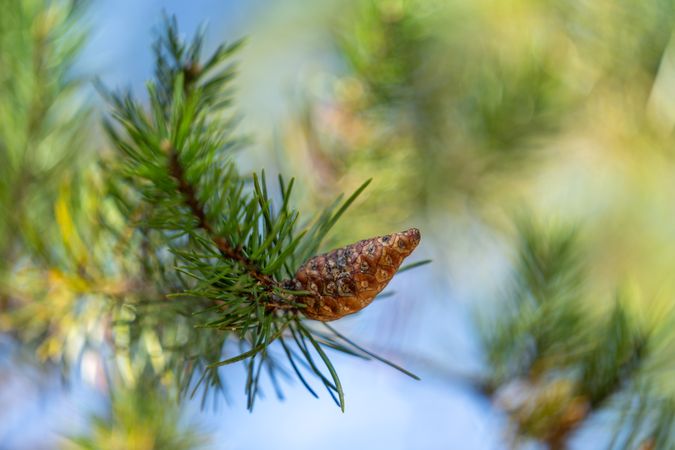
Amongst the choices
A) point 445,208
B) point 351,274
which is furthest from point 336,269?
point 445,208

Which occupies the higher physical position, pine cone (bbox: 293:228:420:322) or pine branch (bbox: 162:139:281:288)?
pine branch (bbox: 162:139:281:288)

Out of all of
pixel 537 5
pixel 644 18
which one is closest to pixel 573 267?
pixel 644 18

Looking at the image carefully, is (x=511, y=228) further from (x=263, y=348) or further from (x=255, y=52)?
(x=255, y=52)

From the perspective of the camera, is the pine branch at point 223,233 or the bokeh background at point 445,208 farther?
the bokeh background at point 445,208

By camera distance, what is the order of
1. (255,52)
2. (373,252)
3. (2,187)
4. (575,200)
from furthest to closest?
(255,52), (575,200), (2,187), (373,252)

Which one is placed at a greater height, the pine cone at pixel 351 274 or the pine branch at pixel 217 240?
the pine branch at pixel 217 240

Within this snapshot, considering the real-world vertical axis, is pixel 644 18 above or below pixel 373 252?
above
